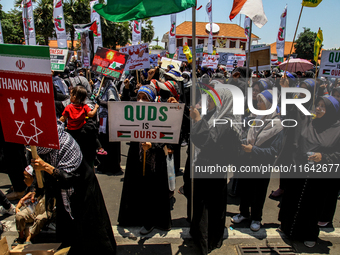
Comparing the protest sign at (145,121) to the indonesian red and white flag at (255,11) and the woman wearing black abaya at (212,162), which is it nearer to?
the woman wearing black abaya at (212,162)

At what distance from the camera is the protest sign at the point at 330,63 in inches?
224

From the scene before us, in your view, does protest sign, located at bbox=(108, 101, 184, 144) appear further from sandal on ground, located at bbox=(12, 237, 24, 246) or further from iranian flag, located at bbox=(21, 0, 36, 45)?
iranian flag, located at bbox=(21, 0, 36, 45)

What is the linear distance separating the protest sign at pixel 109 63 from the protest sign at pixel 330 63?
15.0ft

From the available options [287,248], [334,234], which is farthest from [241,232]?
[334,234]

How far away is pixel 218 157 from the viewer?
9.52ft

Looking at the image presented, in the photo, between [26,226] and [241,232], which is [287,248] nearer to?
[241,232]

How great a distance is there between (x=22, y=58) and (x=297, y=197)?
11.4 ft

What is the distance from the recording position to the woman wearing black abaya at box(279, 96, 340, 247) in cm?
302

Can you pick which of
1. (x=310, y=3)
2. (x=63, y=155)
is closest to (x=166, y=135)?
(x=63, y=155)

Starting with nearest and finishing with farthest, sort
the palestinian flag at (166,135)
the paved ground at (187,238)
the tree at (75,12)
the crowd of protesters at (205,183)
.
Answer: the crowd of protesters at (205,183), the palestinian flag at (166,135), the paved ground at (187,238), the tree at (75,12)

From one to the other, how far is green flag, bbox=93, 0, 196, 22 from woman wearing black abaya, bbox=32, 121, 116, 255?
1522 millimetres

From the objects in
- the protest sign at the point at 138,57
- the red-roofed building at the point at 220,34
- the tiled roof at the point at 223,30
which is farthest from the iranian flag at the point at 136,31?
the tiled roof at the point at 223,30

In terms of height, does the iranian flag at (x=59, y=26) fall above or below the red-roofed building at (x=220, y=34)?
below

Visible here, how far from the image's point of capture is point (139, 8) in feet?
9.86
